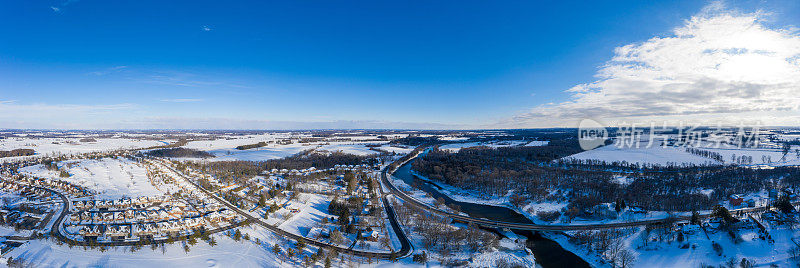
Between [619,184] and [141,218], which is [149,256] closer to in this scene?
[141,218]

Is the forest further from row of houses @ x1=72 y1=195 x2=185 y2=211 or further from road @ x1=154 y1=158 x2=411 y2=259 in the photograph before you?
row of houses @ x1=72 y1=195 x2=185 y2=211

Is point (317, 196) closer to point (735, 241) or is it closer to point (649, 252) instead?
point (649, 252)

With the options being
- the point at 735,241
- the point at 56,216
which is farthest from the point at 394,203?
the point at 56,216

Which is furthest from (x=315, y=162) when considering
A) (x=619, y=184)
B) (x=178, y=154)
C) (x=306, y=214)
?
(x=619, y=184)

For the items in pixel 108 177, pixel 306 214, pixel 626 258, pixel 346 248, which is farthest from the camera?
pixel 108 177

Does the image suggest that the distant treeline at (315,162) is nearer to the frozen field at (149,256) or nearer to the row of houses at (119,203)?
the row of houses at (119,203)

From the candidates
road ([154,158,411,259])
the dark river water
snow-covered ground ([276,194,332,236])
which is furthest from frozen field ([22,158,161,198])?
the dark river water

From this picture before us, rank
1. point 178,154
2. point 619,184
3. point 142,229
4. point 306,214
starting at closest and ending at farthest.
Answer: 1. point 142,229
2. point 306,214
3. point 619,184
4. point 178,154

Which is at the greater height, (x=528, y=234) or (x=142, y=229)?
(x=142, y=229)
